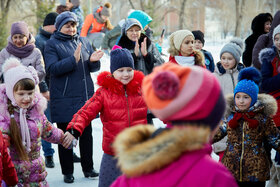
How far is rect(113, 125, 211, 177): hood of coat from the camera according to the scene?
1.58 m

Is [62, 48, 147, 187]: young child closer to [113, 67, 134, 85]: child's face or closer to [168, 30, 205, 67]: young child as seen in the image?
[113, 67, 134, 85]: child's face

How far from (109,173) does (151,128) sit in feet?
6.09

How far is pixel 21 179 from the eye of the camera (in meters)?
3.39

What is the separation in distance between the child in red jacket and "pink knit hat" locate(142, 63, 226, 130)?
173cm

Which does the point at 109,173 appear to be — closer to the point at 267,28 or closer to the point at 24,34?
the point at 24,34

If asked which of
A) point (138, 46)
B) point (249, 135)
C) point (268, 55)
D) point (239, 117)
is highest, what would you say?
point (138, 46)

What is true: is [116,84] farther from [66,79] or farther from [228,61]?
[228,61]

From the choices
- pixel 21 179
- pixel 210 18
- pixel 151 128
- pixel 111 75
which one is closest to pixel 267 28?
pixel 111 75

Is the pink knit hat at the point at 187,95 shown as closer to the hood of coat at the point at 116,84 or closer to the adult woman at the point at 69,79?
the hood of coat at the point at 116,84

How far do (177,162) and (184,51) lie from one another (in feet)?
11.4

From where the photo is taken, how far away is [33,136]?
3469mm

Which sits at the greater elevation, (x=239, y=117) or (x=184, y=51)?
(x=184, y=51)

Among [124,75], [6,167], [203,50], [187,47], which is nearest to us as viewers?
[6,167]

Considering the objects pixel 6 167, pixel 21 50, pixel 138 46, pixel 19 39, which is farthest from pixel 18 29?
pixel 6 167
